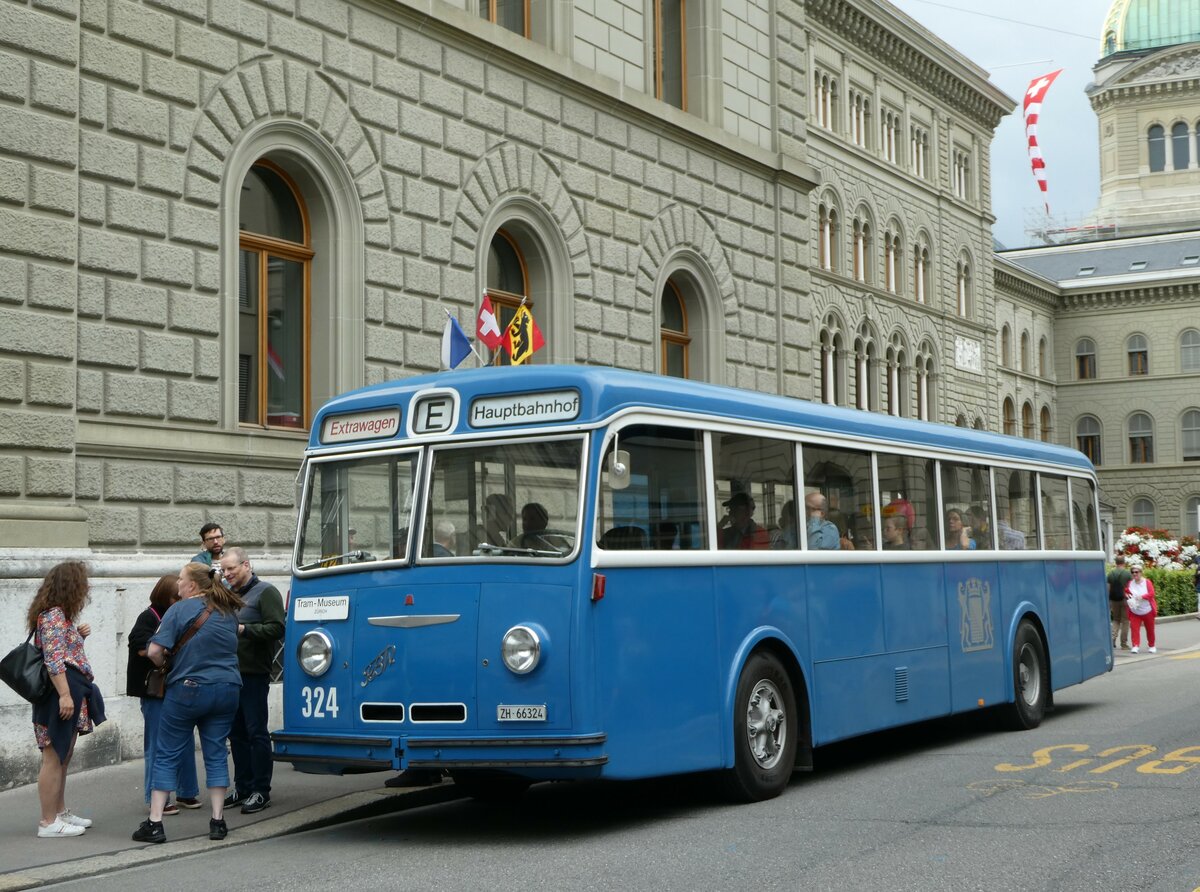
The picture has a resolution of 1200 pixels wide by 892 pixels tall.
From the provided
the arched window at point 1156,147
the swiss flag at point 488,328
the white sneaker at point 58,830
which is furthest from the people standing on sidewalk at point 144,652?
the arched window at point 1156,147

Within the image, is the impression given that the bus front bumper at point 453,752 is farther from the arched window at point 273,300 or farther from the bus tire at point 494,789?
the arched window at point 273,300

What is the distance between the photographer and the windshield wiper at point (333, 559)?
10.1m

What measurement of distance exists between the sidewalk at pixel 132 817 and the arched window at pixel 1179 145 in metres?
89.9

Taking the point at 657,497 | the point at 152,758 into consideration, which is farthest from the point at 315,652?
the point at 657,497

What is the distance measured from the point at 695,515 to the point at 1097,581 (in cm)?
906

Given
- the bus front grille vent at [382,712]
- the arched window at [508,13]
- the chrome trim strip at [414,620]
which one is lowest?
the bus front grille vent at [382,712]

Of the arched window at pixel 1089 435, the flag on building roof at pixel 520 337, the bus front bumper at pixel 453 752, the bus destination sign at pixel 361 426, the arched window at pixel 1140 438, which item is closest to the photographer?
the bus front bumper at pixel 453 752

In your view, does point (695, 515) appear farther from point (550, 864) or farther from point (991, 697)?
point (991, 697)

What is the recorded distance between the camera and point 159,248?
14734mm

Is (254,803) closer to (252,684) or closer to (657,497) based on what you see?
(252,684)

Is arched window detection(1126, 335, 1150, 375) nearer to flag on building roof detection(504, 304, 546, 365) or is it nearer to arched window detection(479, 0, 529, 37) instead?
arched window detection(479, 0, 529, 37)

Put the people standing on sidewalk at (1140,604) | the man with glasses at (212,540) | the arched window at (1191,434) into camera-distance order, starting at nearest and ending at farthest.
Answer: the man with glasses at (212,540), the people standing on sidewalk at (1140,604), the arched window at (1191,434)

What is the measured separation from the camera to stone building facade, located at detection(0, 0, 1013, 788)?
44.3 ft

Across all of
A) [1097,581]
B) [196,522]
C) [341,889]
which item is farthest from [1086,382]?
[341,889]
